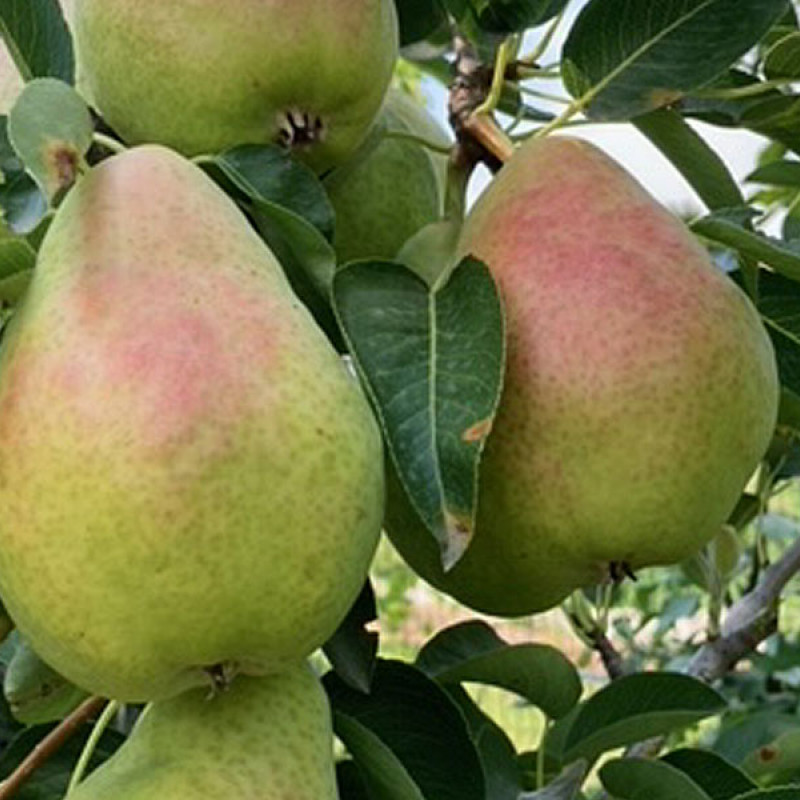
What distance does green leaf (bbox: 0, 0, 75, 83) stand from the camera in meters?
0.96

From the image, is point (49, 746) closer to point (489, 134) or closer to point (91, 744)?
point (91, 744)

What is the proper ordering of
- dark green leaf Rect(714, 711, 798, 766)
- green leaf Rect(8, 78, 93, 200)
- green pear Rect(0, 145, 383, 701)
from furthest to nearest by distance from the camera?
dark green leaf Rect(714, 711, 798, 766), green leaf Rect(8, 78, 93, 200), green pear Rect(0, 145, 383, 701)

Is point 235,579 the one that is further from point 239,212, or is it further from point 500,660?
point 500,660

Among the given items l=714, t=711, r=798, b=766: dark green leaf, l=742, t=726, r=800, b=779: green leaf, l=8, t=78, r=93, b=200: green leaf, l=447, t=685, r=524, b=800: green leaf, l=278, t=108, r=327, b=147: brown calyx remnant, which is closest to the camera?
l=8, t=78, r=93, b=200: green leaf

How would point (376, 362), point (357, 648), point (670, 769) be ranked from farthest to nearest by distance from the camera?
point (670, 769) → point (357, 648) → point (376, 362)

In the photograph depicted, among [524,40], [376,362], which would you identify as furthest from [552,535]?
[524,40]

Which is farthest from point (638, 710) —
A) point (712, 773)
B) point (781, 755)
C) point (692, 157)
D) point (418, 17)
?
point (418, 17)

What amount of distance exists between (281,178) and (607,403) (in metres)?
0.19

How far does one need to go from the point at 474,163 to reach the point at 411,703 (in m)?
0.30

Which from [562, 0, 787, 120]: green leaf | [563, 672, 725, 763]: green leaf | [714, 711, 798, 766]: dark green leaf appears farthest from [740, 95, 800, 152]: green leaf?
[714, 711, 798, 766]: dark green leaf

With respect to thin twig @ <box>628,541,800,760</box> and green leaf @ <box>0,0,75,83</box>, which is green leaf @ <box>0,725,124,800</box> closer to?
green leaf @ <box>0,0,75,83</box>

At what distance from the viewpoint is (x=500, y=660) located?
1.18 m

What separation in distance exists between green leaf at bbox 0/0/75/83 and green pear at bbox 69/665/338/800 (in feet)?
1.06

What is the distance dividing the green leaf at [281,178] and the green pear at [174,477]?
9 cm
